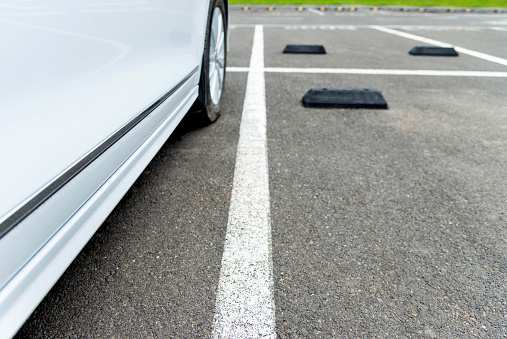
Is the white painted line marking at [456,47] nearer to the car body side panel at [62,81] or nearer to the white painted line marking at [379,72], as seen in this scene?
the white painted line marking at [379,72]

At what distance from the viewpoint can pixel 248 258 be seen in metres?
1.59

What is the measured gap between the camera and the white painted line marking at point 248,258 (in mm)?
1288

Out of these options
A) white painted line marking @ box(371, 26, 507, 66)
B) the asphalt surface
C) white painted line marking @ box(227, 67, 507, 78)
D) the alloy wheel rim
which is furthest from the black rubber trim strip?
white painted line marking @ box(371, 26, 507, 66)

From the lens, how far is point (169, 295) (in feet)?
4.56

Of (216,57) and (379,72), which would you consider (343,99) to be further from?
(379,72)

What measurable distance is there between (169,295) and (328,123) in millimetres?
2106

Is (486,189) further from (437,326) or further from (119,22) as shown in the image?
(119,22)

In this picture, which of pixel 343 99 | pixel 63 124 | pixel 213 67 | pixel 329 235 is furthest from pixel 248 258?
pixel 343 99

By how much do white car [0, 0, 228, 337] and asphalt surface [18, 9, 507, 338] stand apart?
0.37 metres

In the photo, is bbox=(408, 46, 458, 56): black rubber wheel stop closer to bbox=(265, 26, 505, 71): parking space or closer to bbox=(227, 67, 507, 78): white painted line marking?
bbox=(265, 26, 505, 71): parking space

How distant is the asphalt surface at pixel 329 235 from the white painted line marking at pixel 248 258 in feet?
0.13

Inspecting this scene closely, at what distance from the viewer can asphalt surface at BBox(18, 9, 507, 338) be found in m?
1.31

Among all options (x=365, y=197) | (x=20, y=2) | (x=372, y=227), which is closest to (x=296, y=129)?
(x=365, y=197)

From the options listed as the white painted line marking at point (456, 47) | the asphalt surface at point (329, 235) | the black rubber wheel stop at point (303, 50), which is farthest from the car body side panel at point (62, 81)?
the white painted line marking at point (456, 47)
